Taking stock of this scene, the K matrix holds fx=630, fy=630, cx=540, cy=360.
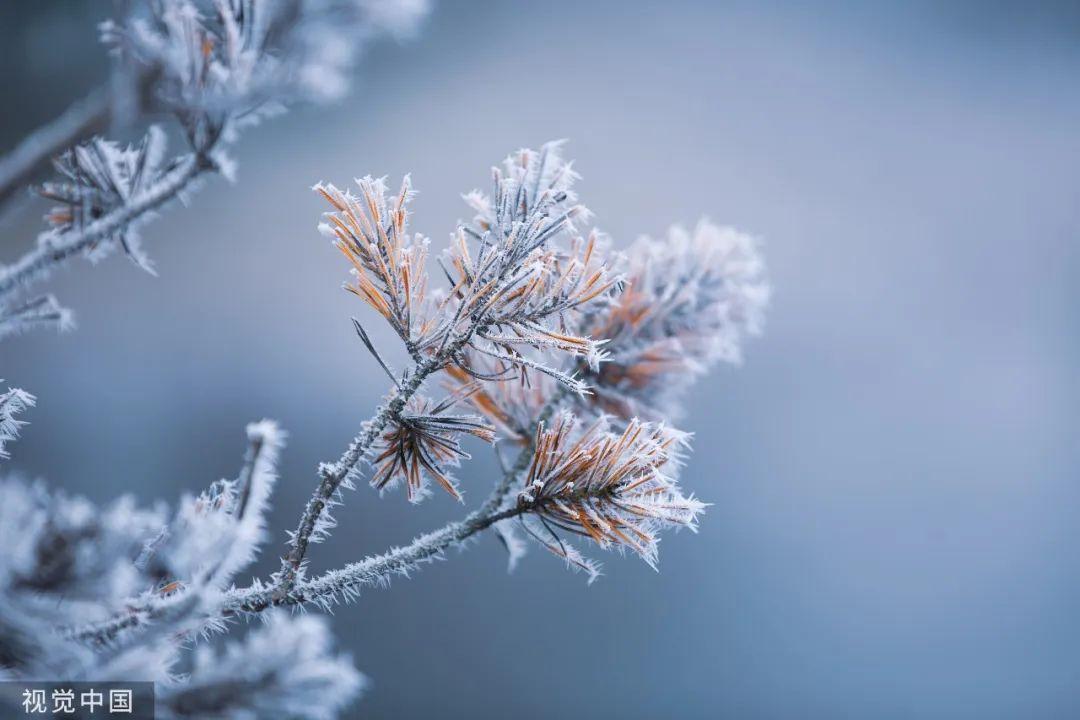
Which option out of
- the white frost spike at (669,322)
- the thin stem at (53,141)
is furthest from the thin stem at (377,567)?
the thin stem at (53,141)

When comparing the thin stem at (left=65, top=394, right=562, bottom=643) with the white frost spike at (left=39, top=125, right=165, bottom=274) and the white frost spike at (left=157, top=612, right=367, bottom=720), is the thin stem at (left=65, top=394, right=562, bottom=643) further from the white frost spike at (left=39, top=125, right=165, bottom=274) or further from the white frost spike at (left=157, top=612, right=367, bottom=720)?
the white frost spike at (left=39, top=125, right=165, bottom=274)

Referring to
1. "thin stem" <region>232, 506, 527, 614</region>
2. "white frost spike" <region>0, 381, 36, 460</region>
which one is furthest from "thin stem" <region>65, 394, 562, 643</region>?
"white frost spike" <region>0, 381, 36, 460</region>

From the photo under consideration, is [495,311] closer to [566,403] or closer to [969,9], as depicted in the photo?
[566,403]

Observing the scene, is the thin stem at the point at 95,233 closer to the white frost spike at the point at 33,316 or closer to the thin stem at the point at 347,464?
the white frost spike at the point at 33,316

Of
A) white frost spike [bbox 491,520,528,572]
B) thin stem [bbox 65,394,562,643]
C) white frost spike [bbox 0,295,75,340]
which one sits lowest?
thin stem [bbox 65,394,562,643]

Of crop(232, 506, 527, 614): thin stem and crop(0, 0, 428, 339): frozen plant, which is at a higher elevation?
crop(0, 0, 428, 339): frozen plant

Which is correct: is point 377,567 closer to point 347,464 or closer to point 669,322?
point 347,464

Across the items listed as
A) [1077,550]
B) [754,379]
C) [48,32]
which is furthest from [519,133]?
[1077,550]
